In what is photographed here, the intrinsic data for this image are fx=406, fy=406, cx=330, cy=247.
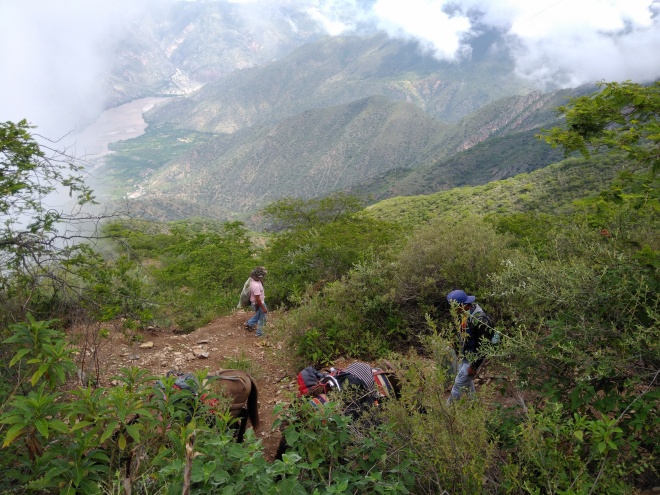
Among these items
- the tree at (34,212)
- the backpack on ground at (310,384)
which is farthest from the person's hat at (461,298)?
the tree at (34,212)

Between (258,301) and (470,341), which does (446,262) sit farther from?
(258,301)

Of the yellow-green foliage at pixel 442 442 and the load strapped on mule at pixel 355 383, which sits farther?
the load strapped on mule at pixel 355 383

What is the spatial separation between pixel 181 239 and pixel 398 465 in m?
17.7

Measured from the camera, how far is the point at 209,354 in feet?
21.2

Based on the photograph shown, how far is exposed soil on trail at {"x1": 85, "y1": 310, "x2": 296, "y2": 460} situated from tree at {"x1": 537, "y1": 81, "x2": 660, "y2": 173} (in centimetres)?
436

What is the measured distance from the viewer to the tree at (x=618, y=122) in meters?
3.80

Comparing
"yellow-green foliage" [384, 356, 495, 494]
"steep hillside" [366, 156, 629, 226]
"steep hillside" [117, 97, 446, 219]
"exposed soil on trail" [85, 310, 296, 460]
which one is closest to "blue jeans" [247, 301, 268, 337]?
"exposed soil on trail" [85, 310, 296, 460]

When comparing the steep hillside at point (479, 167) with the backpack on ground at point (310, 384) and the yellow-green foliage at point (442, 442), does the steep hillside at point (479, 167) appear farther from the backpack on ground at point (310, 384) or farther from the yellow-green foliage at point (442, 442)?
the yellow-green foliage at point (442, 442)

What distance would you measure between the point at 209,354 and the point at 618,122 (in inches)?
243

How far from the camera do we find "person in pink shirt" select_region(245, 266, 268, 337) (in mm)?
7297

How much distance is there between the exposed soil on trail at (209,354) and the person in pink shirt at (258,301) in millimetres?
141

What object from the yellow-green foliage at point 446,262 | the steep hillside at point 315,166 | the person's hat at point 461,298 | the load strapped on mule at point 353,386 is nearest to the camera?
the load strapped on mule at point 353,386

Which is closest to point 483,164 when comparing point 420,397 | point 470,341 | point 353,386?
point 470,341

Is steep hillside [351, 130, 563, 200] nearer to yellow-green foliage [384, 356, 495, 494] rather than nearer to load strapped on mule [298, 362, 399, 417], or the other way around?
load strapped on mule [298, 362, 399, 417]
